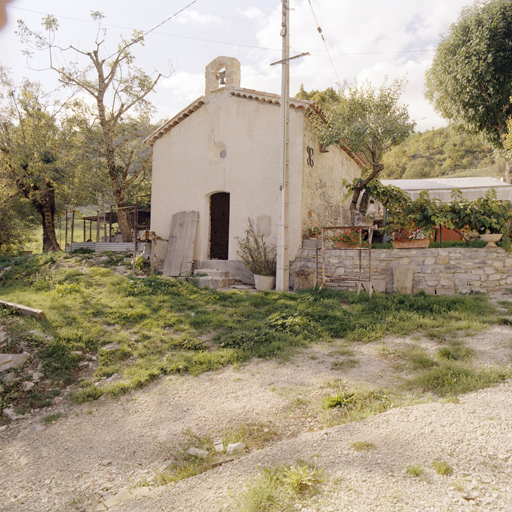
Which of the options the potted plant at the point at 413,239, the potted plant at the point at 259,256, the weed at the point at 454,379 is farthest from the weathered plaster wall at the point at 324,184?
the weed at the point at 454,379

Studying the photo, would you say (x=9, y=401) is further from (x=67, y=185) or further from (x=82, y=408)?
(x=67, y=185)

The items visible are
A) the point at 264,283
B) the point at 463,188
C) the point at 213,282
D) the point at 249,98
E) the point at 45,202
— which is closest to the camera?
the point at 264,283

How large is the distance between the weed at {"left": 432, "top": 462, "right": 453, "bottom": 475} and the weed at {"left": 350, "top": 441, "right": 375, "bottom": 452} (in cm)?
47


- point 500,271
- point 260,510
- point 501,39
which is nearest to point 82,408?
point 260,510

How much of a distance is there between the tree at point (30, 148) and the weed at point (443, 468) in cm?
1575

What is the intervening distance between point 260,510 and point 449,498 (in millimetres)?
1151

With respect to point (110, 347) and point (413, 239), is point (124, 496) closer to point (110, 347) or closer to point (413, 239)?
point (110, 347)

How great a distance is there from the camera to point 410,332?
19.8 feet

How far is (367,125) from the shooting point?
9.91 metres

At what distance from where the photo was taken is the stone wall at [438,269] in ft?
27.1

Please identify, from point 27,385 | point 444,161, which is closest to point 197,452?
point 27,385

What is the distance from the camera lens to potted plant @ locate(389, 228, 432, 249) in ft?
28.9

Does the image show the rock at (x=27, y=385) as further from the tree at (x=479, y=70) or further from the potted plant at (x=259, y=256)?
the tree at (x=479, y=70)

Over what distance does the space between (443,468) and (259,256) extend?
7.70 meters
